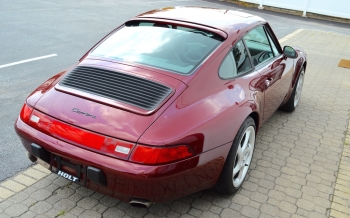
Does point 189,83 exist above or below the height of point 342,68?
above

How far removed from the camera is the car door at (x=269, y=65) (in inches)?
154

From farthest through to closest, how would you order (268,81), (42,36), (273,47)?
(42,36)
(273,47)
(268,81)

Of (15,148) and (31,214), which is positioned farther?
(15,148)

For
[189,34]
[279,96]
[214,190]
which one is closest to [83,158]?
[214,190]

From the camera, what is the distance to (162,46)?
11.1ft

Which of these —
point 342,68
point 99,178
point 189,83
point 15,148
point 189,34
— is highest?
point 189,34

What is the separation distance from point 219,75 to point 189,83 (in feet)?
1.23

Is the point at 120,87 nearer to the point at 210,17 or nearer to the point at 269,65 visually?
the point at 210,17

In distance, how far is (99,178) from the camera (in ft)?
8.43

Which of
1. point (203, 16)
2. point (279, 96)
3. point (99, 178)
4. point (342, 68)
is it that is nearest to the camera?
point (99, 178)

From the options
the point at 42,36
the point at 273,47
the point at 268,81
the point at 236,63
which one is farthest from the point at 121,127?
the point at 42,36

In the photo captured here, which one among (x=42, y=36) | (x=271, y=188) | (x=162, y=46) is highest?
(x=162, y=46)

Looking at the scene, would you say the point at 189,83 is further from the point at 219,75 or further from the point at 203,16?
the point at 203,16

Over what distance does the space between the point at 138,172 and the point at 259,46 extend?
94.8 inches
